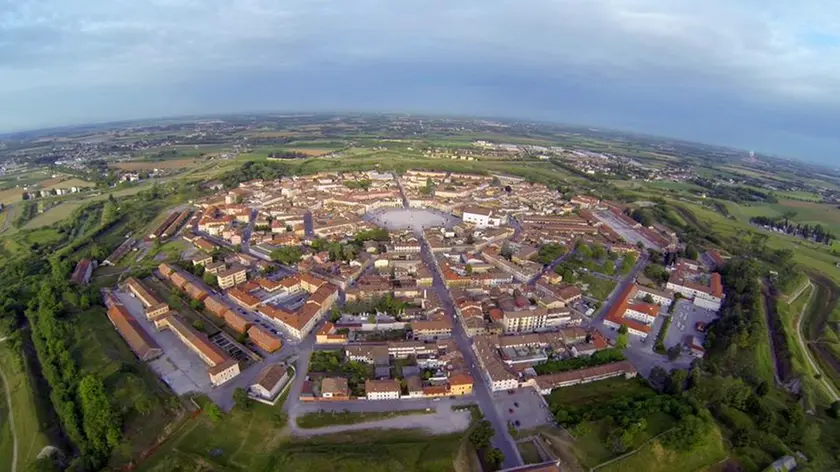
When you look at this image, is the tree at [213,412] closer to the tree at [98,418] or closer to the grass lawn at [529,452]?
the tree at [98,418]

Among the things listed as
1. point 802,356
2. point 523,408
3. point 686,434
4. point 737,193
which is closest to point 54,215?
point 523,408

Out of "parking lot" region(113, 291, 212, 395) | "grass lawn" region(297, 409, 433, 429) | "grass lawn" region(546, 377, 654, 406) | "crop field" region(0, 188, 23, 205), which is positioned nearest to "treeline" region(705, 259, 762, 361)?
"grass lawn" region(546, 377, 654, 406)

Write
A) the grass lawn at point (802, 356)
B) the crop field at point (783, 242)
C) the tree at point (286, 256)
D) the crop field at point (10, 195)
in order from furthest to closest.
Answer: the crop field at point (10, 195) → the crop field at point (783, 242) → the tree at point (286, 256) → the grass lawn at point (802, 356)

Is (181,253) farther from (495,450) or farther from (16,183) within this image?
(16,183)

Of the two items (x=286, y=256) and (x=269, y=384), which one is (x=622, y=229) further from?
(x=269, y=384)

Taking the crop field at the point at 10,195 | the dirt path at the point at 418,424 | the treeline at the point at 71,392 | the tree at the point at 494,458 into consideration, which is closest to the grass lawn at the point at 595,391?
the tree at the point at 494,458

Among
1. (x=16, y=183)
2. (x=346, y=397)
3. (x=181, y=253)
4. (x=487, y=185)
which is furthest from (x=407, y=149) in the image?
(x=346, y=397)
